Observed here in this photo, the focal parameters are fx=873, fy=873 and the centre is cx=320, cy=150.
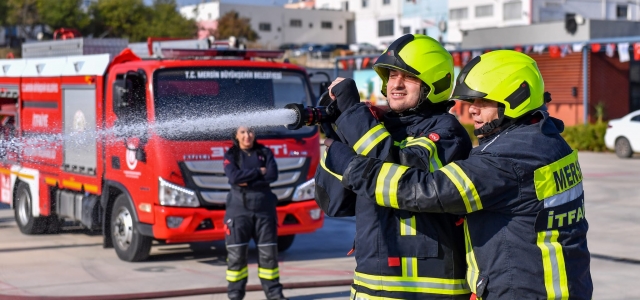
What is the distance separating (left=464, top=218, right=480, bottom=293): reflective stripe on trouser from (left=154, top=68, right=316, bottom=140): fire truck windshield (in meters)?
5.95

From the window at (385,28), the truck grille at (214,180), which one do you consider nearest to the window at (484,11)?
the window at (385,28)

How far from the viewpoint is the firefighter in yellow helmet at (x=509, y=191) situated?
3199 millimetres

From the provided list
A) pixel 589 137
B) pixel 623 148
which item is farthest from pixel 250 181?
pixel 589 137

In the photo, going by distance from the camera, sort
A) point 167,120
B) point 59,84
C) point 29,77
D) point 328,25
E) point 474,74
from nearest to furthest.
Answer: point 474,74
point 167,120
point 59,84
point 29,77
point 328,25

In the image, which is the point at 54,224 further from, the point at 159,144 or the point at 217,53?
the point at 217,53

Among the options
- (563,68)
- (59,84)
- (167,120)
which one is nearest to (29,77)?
(59,84)

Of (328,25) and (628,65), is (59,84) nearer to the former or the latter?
(628,65)

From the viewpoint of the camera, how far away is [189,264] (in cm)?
1010

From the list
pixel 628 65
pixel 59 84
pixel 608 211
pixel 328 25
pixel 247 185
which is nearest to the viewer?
pixel 247 185

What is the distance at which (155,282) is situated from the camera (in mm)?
8930

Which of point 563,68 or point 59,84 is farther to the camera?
point 563,68

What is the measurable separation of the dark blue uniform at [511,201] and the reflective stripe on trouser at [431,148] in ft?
0.35

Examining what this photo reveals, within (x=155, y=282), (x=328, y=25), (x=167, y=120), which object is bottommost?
(x=155, y=282)

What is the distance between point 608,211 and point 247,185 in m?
7.82
